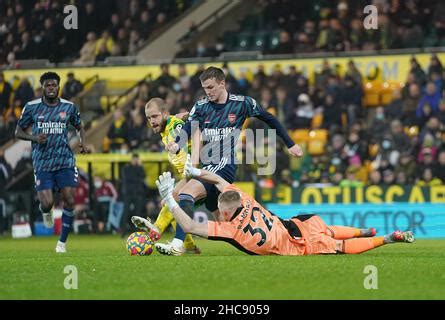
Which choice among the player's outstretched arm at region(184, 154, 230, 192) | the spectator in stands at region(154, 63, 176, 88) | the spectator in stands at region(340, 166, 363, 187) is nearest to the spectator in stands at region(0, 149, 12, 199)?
the spectator in stands at region(154, 63, 176, 88)

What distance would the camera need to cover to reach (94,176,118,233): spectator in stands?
75.8ft

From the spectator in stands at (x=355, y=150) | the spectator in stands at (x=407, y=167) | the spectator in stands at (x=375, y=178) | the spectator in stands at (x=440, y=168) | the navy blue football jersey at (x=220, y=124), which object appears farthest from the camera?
the spectator in stands at (x=355, y=150)

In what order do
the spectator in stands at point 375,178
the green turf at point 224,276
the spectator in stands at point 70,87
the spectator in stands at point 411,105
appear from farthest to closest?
the spectator in stands at point 70,87 → the spectator in stands at point 411,105 → the spectator in stands at point 375,178 → the green turf at point 224,276

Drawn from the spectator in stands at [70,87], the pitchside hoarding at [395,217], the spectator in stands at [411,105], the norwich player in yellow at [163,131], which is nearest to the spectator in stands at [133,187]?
the pitchside hoarding at [395,217]

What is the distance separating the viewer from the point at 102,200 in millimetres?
23203

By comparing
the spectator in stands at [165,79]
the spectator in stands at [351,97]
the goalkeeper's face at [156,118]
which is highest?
the spectator in stands at [165,79]

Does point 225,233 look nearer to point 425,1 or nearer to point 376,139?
point 376,139

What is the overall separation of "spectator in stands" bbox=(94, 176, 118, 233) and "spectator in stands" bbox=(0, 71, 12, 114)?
15.1 ft

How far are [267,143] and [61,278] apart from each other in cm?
1270

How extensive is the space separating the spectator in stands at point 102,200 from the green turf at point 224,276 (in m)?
8.75

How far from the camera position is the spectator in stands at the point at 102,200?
75.8 ft

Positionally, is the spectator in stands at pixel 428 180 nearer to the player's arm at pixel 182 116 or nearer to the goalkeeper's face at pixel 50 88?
the player's arm at pixel 182 116

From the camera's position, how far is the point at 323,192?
21016 mm

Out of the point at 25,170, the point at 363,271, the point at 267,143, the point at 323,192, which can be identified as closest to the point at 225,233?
the point at 363,271
